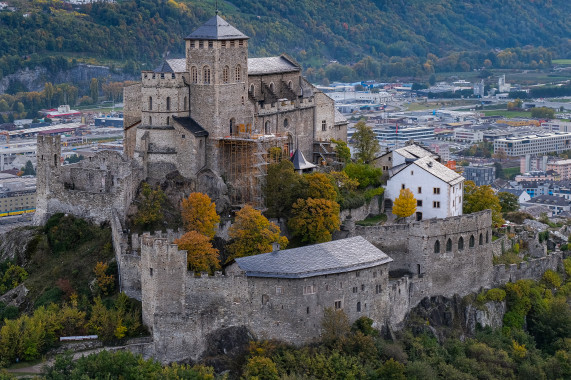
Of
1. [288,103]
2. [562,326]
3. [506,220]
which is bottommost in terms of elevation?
[562,326]

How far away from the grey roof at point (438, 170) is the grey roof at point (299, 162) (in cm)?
699

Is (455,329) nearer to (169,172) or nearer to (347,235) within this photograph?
(347,235)

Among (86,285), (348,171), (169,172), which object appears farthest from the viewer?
(348,171)

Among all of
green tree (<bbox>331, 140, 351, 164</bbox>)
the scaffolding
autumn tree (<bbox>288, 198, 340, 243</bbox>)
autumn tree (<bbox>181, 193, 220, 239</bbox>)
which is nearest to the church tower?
the scaffolding

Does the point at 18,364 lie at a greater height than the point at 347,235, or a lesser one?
lesser

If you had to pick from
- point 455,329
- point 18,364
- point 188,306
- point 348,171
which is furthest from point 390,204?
point 18,364

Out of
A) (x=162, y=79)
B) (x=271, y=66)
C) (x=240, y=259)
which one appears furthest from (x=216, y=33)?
(x=240, y=259)

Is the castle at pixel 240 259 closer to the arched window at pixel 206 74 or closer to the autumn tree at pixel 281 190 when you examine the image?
the arched window at pixel 206 74

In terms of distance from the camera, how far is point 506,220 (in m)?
92.6

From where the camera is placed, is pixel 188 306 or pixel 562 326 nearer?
pixel 188 306

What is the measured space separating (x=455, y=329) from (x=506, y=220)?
17.8 meters

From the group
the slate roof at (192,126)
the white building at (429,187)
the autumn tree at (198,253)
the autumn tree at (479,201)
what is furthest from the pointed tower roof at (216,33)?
the autumn tree at (479,201)

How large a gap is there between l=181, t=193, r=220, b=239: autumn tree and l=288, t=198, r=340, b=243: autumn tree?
4676 millimetres

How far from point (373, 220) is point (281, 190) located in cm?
700
